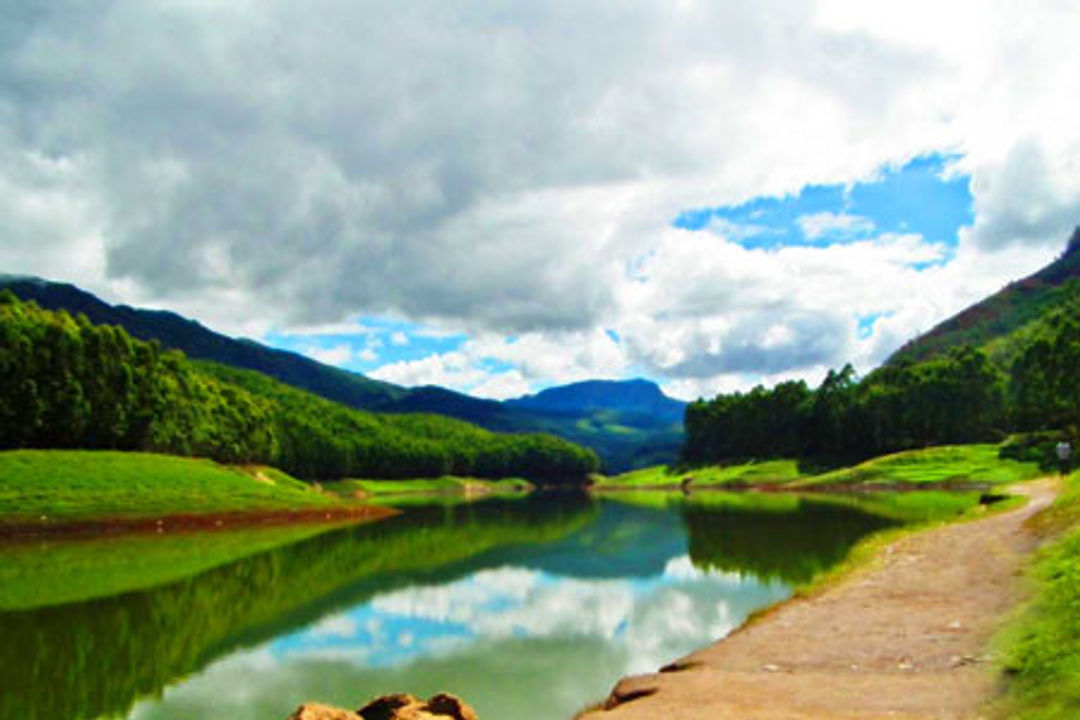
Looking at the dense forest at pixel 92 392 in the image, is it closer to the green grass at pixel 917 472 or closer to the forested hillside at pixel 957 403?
the green grass at pixel 917 472

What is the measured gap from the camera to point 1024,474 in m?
105

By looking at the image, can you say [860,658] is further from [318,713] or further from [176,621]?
[176,621]

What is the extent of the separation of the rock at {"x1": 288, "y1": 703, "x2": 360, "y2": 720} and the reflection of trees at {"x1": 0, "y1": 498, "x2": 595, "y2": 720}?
33.3ft

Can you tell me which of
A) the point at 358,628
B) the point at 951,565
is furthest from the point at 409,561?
the point at 951,565

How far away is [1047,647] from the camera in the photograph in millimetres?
15516

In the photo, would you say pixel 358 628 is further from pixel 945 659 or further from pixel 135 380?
pixel 135 380

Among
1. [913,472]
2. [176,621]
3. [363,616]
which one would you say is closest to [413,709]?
[363,616]

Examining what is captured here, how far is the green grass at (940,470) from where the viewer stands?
360 ft

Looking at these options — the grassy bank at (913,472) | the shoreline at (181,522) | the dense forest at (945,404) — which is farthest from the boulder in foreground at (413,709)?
the dense forest at (945,404)

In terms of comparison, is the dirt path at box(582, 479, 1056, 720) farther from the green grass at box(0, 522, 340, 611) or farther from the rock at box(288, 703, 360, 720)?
the green grass at box(0, 522, 340, 611)

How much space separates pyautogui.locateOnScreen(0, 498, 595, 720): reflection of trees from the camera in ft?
74.2

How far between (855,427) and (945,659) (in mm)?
175838

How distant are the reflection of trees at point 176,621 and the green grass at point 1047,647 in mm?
21047

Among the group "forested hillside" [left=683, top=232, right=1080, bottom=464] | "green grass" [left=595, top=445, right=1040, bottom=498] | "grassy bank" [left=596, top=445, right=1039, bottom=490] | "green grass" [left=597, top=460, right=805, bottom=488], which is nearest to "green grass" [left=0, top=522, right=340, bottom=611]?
"green grass" [left=595, top=445, right=1040, bottom=498]
